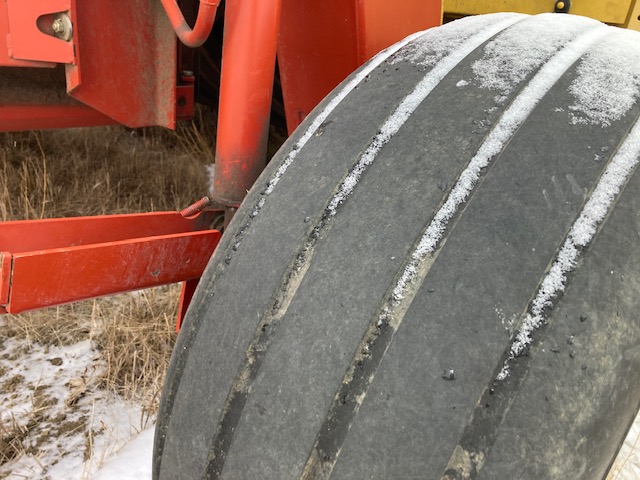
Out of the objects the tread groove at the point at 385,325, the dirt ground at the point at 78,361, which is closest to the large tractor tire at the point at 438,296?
the tread groove at the point at 385,325

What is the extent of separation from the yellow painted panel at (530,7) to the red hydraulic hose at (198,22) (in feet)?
3.17

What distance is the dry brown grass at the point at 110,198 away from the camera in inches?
66.5

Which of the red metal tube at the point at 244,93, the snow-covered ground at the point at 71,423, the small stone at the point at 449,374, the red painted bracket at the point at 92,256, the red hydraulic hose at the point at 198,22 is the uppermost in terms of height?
the red hydraulic hose at the point at 198,22

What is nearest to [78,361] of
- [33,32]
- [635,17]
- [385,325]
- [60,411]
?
[60,411]

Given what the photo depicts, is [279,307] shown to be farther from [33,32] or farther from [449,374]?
[33,32]

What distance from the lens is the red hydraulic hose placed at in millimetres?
975

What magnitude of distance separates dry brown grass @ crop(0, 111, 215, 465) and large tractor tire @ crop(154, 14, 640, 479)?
95cm

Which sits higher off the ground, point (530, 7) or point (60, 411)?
point (530, 7)

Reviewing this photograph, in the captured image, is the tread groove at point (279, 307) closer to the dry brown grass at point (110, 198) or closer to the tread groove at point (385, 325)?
the tread groove at point (385, 325)

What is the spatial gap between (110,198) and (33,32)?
1698mm

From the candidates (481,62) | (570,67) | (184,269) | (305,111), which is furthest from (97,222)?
(570,67)

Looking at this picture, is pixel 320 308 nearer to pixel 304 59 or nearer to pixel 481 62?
pixel 481 62

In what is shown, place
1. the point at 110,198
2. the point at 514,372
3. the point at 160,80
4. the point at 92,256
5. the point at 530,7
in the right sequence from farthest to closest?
the point at 110,198 → the point at 530,7 → the point at 160,80 → the point at 92,256 → the point at 514,372

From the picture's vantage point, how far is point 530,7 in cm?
181
